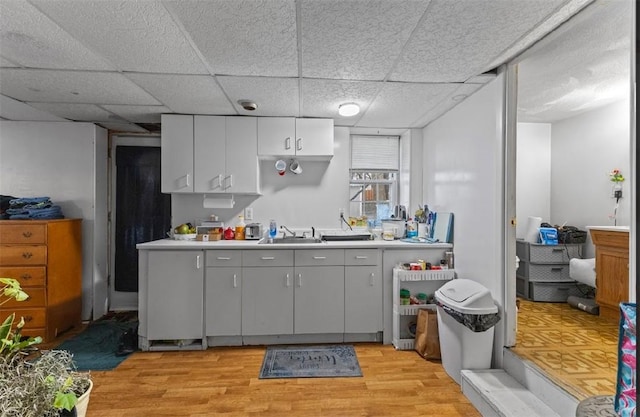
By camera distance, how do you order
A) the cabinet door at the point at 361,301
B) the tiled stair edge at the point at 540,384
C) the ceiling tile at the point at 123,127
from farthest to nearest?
1. the ceiling tile at the point at 123,127
2. the cabinet door at the point at 361,301
3. the tiled stair edge at the point at 540,384

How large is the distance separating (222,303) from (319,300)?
0.90m

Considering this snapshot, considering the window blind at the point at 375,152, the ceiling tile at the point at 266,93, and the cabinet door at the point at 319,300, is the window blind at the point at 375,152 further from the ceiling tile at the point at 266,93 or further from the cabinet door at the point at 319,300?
the cabinet door at the point at 319,300

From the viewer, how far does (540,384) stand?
1.87 metres

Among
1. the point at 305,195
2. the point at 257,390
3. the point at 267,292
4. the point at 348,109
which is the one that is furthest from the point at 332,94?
the point at 257,390

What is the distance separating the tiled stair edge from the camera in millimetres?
1676

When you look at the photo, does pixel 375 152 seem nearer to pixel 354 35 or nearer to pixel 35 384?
pixel 354 35

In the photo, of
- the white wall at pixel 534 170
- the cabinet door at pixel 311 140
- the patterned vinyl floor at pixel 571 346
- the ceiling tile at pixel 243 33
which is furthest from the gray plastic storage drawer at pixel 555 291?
the ceiling tile at pixel 243 33

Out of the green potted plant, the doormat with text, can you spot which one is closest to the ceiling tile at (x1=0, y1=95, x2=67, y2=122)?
the green potted plant

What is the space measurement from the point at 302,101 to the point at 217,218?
1672 millimetres

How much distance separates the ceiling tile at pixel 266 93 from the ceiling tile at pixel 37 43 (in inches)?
34.4

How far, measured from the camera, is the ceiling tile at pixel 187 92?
231 cm

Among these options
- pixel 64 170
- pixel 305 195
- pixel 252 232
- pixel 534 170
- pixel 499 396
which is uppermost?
pixel 534 170

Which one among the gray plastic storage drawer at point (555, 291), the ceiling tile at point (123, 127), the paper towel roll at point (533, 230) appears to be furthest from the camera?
the paper towel roll at point (533, 230)

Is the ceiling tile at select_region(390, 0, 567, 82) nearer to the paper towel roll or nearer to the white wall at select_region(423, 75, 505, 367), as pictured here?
the white wall at select_region(423, 75, 505, 367)
